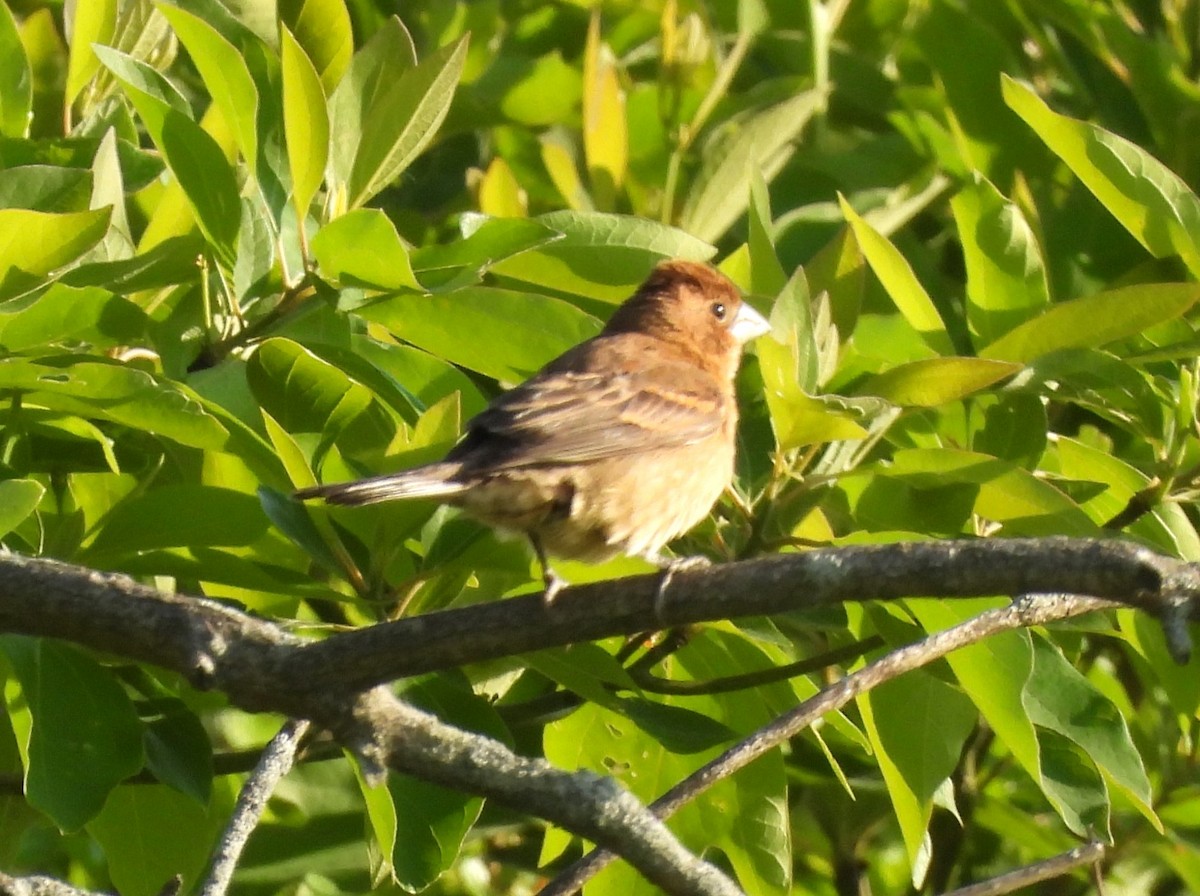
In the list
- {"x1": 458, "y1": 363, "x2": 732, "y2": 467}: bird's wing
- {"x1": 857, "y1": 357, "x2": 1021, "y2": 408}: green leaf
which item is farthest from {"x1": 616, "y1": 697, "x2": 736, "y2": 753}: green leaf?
{"x1": 458, "y1": 363, "x2": 732, "y2": 467}: bird's wing

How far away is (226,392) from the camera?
300 cm

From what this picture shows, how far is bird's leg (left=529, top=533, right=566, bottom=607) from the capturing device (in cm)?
251

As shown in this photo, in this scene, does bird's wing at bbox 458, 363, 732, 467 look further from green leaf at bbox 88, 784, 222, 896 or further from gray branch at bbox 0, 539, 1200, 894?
gray branch at bbox 0, 539, 1200, 894

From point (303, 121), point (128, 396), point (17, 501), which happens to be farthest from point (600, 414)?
point (17, 501)

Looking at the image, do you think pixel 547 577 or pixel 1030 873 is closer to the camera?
pixel 1030 873

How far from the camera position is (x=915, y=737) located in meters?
3.03

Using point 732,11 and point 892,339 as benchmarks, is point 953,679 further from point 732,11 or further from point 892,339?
point 732,11

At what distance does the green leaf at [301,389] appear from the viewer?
3.01m

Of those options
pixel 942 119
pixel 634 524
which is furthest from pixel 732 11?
pixel 634 524

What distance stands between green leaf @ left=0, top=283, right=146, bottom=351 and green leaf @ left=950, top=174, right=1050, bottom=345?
166cm

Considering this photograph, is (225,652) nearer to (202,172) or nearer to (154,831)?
(154,831)

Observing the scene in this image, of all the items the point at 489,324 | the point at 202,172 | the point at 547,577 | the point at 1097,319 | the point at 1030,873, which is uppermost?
the point at 202,172

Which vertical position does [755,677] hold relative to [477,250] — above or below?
below

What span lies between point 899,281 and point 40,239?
1632mm
